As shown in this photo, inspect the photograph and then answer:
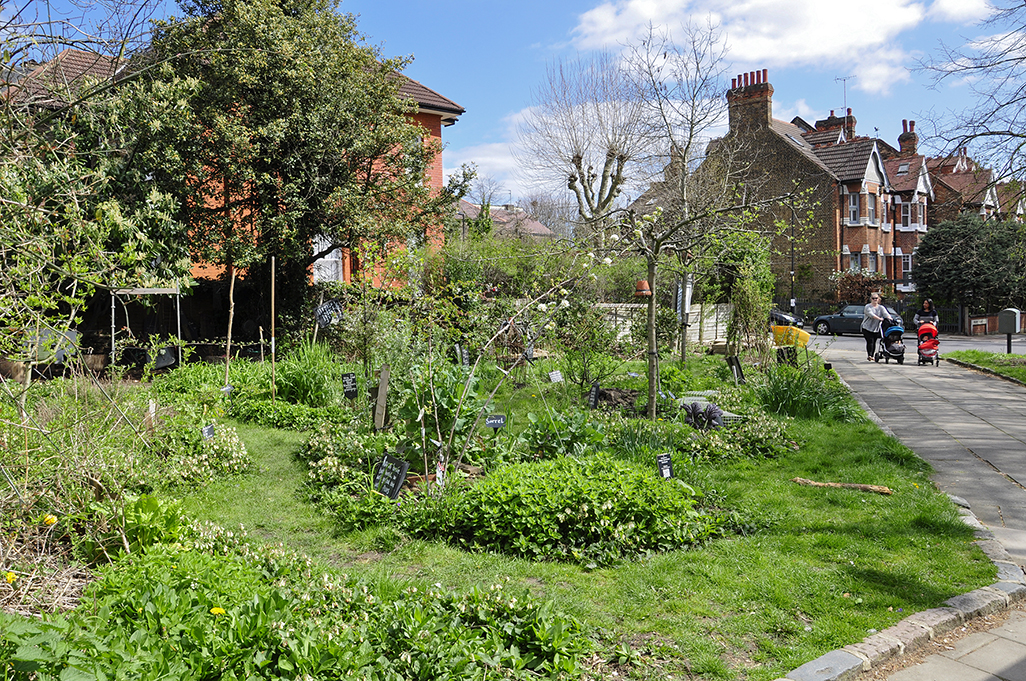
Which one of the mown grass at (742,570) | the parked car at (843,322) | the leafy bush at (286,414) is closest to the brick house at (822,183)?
the parked car at (843,322)

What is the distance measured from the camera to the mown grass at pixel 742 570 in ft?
11.9

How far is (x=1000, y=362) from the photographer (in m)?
16.4

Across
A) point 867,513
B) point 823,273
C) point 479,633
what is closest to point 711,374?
point 867,513

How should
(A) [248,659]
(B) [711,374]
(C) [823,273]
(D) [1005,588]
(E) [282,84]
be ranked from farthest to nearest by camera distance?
(C) [823,273]
(E) [282,84]
(B) [711,374]
(D) [1005,588]
(A) [248,659]

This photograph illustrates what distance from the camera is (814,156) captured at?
1561 inches

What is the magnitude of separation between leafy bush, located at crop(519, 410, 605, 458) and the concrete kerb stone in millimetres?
3021

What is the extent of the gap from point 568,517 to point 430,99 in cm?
2124

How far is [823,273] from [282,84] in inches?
1284

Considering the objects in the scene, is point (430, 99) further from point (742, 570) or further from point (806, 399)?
point (742, 570)

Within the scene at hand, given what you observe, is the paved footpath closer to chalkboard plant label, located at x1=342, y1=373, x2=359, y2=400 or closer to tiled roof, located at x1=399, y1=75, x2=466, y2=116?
chalkboard plant label, located at x1=342, y1=373, x2=359, y2=400

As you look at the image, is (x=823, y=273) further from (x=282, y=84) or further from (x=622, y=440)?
(x=622, y=440)

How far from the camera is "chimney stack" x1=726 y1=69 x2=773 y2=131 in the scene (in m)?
36.9

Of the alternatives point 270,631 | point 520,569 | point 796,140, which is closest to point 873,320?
point 520,569

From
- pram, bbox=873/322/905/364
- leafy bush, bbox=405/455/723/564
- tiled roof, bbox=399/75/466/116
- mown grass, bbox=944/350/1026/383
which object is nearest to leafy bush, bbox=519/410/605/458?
leafy bush, bbox=405/455/723/564
